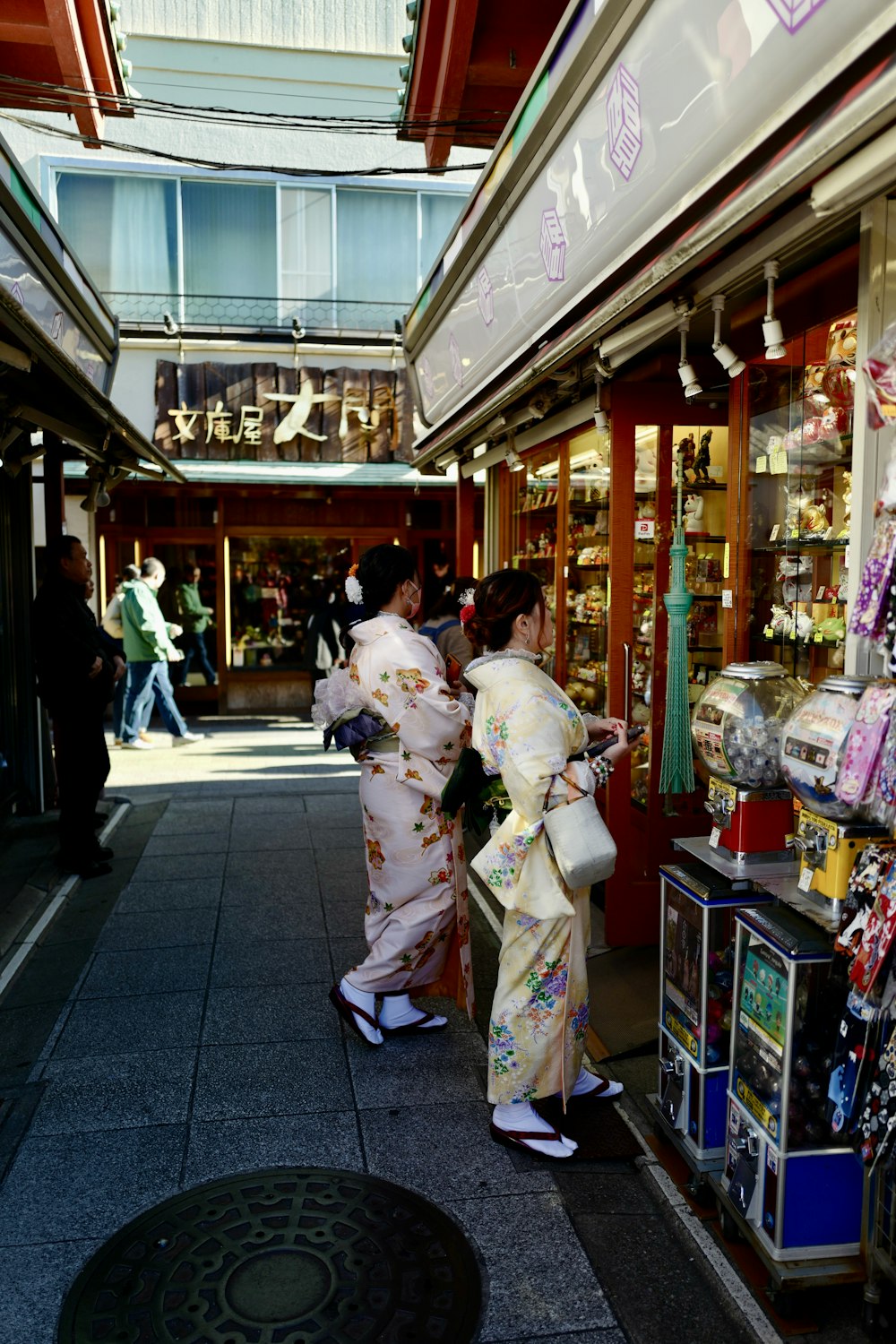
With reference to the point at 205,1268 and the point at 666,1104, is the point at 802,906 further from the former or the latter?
the point at 205,1268

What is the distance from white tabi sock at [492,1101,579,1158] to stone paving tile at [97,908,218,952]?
2308 mm

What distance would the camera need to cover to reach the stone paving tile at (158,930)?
5.03m

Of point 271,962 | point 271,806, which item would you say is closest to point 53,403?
point 271,806

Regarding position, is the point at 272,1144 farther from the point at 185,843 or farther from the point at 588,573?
the point at 185,843

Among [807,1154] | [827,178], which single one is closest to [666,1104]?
[807,1154]

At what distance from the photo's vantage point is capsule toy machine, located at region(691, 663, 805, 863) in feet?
9.19

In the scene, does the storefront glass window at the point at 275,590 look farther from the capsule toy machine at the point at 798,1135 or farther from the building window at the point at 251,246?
the capsule toy machine at the point at 798,1135

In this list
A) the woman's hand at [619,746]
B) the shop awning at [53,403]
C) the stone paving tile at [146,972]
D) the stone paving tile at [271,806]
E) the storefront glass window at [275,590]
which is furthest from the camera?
the storefront glass window at [275,590]

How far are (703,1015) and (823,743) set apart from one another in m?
1.02

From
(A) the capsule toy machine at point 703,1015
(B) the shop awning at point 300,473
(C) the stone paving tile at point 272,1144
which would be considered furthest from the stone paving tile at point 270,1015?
(B) the shop awning at point 300,473

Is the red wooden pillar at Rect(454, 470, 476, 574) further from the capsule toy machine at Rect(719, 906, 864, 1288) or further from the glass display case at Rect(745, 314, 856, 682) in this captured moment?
the capsule toy machine at Rect(719, 906, 864, 1288)

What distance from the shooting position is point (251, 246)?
Result: 40.6 ft

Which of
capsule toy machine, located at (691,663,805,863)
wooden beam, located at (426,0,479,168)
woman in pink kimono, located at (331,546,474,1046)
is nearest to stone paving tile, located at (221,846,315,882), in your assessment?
woman in pink kimono, located at (331,546,474,1046)

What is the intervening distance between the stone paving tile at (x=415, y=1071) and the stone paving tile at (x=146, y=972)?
1.03 meters
